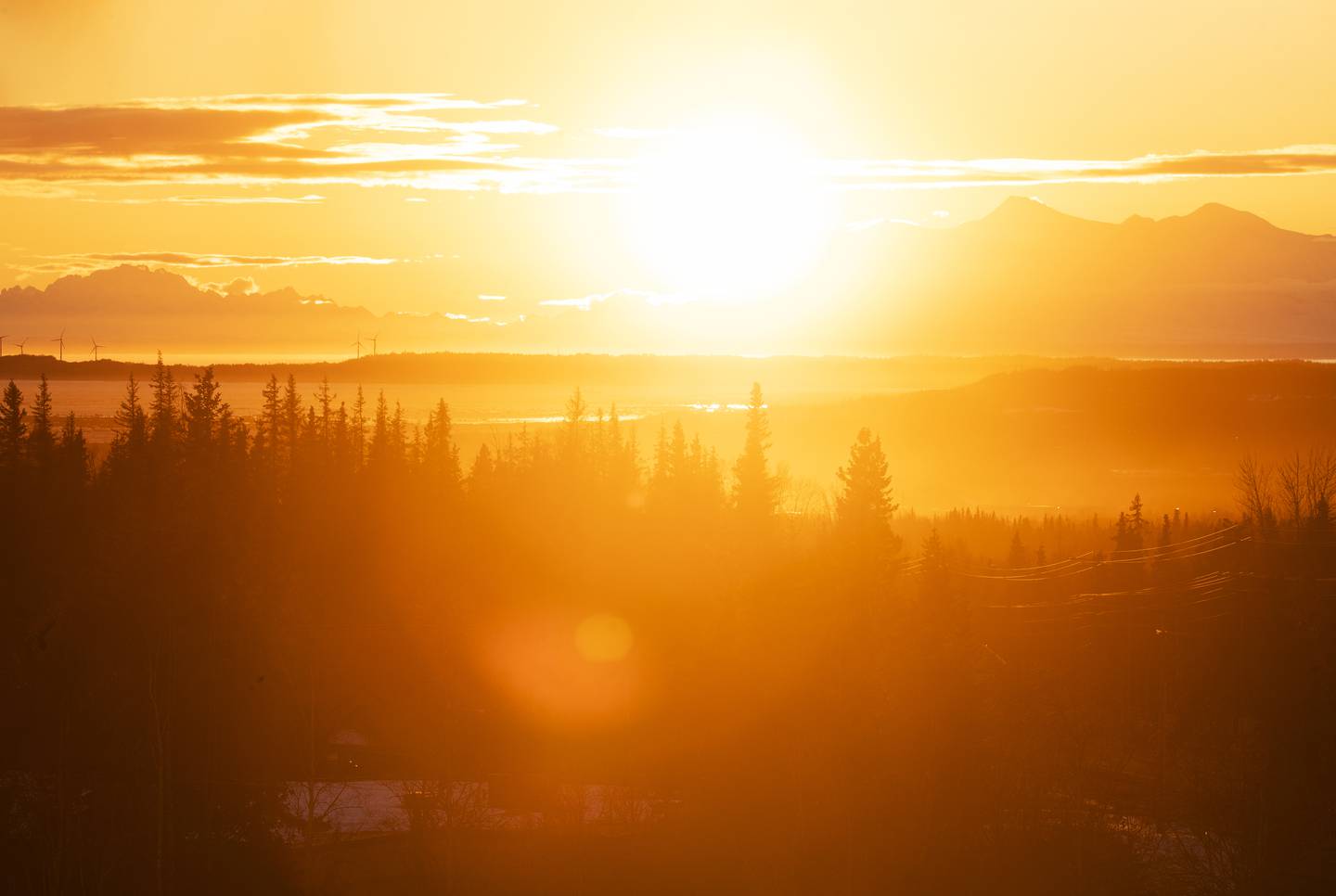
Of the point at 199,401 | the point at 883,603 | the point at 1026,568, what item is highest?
the point at 199,401

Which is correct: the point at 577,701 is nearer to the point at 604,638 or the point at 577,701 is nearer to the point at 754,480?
the point at 604,638

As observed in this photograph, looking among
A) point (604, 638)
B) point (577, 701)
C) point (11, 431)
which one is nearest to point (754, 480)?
point (604, 638)

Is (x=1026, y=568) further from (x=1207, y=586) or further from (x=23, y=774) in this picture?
(x=23, y=774)

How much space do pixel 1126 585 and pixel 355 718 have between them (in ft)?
222

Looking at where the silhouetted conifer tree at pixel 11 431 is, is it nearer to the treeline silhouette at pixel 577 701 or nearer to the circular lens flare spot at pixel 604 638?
the treeline silhouette at pixel 577 701

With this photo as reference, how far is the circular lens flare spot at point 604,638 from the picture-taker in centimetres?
6694

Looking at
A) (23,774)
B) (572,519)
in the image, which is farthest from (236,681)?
(572,519)

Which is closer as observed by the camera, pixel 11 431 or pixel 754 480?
pixel 11 431

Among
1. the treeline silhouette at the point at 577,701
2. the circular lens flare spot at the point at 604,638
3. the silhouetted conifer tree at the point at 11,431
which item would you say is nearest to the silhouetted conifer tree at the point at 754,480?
the treeline silhouette at the point at 577,701

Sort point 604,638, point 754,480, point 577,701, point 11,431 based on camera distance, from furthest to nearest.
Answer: point 754,480
point 604,638
point 11,431
point 577,701

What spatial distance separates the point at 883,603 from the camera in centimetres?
5856

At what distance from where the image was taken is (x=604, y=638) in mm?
69625

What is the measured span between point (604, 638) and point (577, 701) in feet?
25.3

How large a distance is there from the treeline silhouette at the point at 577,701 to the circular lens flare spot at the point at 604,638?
27 cm
